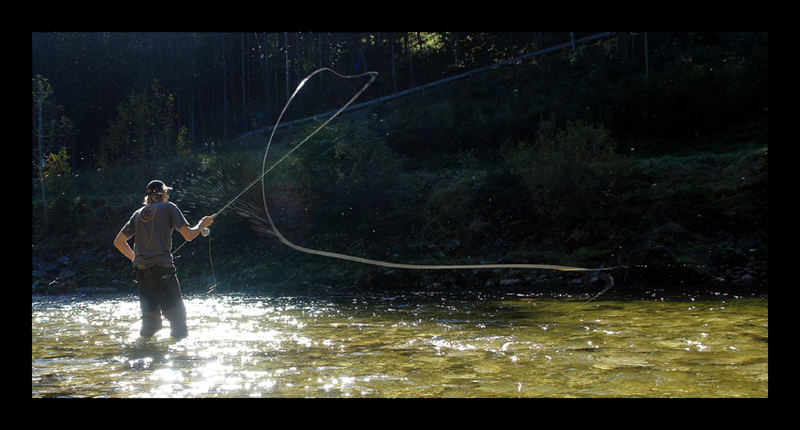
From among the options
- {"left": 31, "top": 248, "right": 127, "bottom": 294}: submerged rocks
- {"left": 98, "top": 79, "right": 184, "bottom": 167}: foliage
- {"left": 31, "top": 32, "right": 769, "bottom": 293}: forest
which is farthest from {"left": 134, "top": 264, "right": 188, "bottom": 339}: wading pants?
{"left": 98, "top": 79, "right": 184, "bottom": 167}: foliage

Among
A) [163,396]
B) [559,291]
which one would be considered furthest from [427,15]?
[559,291]

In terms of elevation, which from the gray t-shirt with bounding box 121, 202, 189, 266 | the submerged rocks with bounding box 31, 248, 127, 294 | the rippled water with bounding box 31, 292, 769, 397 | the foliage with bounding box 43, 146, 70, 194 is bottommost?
the rippled water with bounding box 31, 292, 769, 397

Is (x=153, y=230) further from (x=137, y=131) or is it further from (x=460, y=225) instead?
(x=137, y=131)

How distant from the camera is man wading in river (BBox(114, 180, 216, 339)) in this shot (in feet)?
22.3

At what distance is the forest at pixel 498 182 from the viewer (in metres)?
15.4

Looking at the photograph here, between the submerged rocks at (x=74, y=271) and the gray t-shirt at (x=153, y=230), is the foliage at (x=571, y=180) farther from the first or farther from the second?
the submerged rocks at (x=74, y=271)

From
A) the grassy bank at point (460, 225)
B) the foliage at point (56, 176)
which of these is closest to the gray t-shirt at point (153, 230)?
the grassy bank at point (460, 225)

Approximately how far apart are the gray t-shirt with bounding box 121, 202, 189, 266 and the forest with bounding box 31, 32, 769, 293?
8.54 metres

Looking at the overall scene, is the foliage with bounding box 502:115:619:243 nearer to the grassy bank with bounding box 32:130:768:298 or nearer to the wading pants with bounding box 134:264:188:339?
the grassy bank with bounding box 32:130:768:298

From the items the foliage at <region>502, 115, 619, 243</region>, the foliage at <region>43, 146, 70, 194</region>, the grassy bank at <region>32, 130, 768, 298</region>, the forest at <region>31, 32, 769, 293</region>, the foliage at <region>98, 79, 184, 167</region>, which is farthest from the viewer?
the foliage at <region>98, 79, 184, 167</region>

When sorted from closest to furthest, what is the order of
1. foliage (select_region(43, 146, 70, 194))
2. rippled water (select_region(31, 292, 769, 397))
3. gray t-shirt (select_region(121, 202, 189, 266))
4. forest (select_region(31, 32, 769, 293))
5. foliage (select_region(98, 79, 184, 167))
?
1. rippled water (select_region(31, 292, 769, 397))
2. gray t-shirt (select_region(121, 202, 189, 266))
3. forest (select_region(31, 32, 769, 293))
4. foliage (select_region(43, 146, 70, 194))
5. foliage (select_region(98, 79, 184, 167))

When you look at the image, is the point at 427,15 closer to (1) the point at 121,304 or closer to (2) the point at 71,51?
(1) the point at 121,304

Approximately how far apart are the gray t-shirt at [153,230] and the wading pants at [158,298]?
0.36 feet
